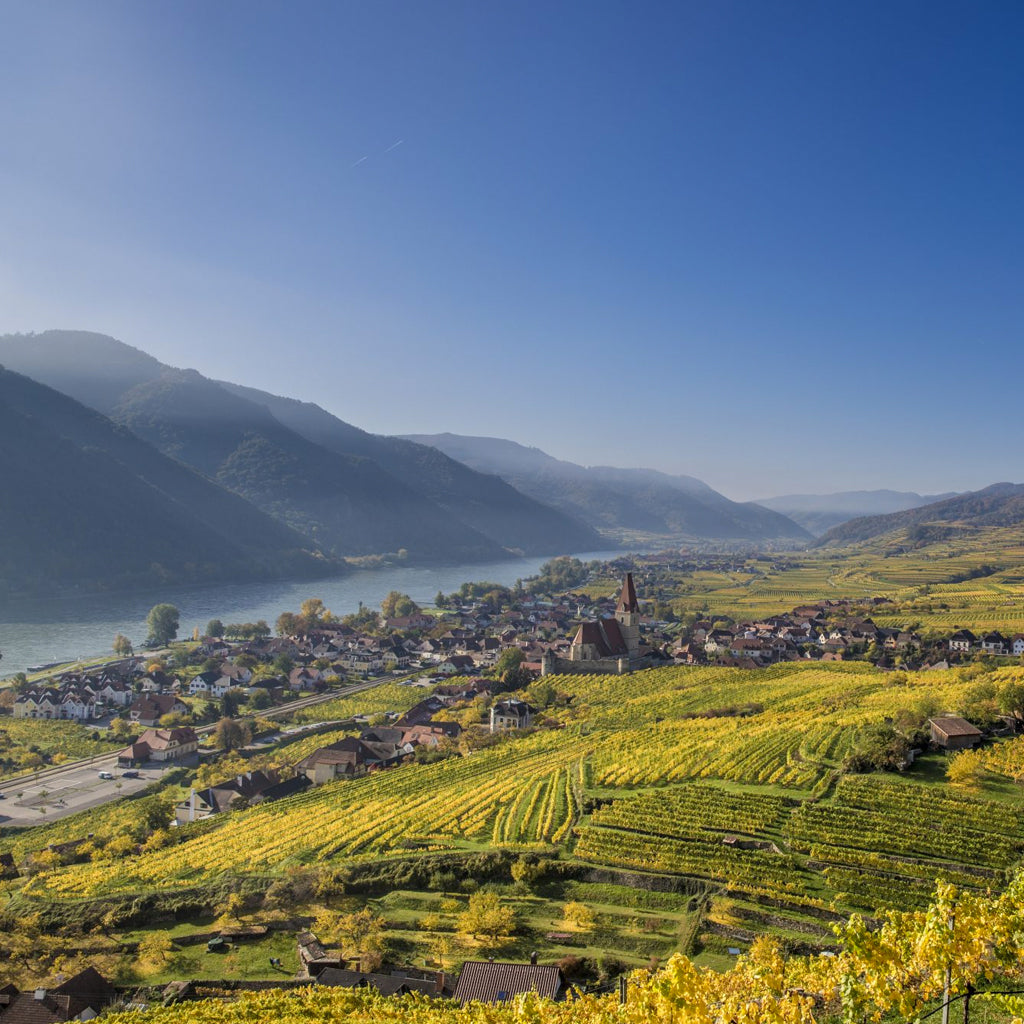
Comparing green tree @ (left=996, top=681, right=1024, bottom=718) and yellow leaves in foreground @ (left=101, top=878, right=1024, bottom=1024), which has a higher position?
yellow leaves in foreground @ (left=101, top=878, right=1024, bottom=1024)

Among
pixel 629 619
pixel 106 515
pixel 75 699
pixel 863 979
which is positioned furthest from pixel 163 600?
pixel 863 979

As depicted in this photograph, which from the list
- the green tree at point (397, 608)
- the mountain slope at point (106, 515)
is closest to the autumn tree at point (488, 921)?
the green tree at point (397, 608)

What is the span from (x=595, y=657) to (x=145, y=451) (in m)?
149

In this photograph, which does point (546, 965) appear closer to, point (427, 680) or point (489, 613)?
point (427, 680)

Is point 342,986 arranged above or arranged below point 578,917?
below

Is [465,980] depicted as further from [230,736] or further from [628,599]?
[628,599]

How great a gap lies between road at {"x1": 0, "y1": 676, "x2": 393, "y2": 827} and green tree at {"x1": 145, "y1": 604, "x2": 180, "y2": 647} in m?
35.2

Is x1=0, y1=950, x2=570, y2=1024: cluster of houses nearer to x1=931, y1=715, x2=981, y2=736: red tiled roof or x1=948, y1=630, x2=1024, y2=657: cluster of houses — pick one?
x1=931, y1=715, x2=981, y2=736: red tiled roof

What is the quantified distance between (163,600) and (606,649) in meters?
77.0

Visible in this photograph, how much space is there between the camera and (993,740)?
107ft

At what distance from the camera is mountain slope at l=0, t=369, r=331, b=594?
398 ft

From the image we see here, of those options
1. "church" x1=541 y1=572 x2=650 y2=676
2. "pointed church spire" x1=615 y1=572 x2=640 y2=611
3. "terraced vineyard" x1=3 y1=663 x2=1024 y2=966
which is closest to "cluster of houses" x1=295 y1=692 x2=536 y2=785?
"terraced vineyard" x1=3 y1=663 x2=1024 y2=966

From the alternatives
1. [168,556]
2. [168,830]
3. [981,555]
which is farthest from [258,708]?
[981,555]

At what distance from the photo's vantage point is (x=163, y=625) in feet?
274
